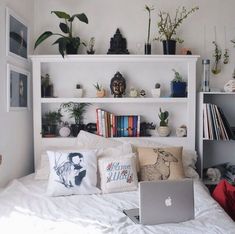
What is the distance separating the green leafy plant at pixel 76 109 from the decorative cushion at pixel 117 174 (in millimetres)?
752

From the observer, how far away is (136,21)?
3184mm

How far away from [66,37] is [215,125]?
168cm

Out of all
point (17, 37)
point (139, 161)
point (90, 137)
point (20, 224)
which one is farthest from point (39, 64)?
point (20, 224)

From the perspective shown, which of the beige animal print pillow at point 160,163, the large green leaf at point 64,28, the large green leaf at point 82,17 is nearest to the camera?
the beige animal print pillow at point 160,163

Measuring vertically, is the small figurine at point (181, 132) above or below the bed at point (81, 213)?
above

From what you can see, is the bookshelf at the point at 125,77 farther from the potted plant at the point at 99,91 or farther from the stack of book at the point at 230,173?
the stack of book at the point at 230,173


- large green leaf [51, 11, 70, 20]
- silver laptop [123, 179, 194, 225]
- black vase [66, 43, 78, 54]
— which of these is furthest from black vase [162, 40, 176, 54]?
silver laptop [123, 179, 194, 225]

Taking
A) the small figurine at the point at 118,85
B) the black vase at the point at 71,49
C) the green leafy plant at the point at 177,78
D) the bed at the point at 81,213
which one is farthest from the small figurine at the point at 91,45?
the bed at the point at 81,213

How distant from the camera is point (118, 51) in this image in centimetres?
306

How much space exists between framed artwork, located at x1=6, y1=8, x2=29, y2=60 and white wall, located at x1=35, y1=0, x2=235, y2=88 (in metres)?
0.33

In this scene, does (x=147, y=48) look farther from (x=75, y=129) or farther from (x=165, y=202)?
(x=165, y=202)

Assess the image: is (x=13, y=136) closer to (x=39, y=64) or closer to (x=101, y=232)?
(x=39, y=64)

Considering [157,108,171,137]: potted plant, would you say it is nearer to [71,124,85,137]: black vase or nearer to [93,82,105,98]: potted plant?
[93,82,105,98]: potted plant

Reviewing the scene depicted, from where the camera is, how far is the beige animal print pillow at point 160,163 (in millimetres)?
2576
